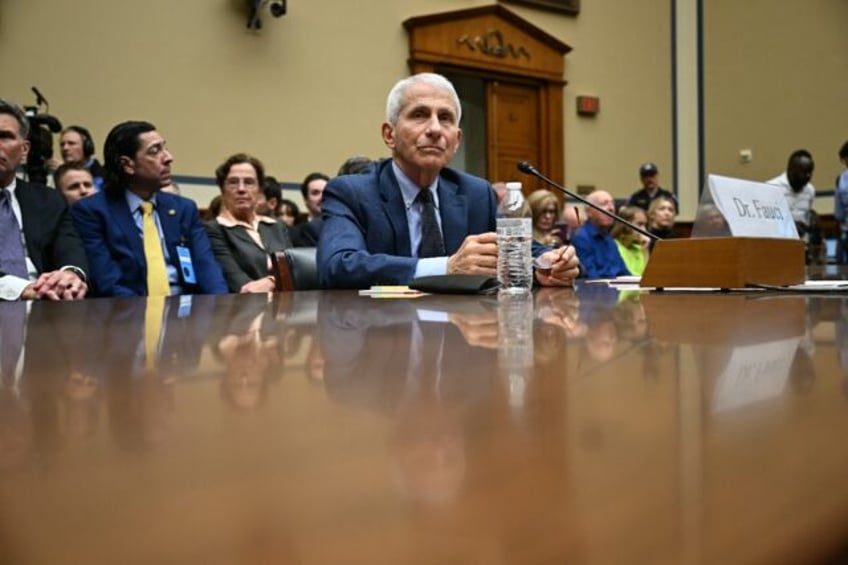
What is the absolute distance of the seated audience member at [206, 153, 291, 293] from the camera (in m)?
2.85

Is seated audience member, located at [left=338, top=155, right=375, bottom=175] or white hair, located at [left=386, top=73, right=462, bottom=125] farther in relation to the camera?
seated audience member, located at [left=338, top=155, right=375, bottom=175]

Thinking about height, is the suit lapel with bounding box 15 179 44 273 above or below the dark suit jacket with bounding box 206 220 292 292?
above

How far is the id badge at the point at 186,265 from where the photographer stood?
236 centimetres

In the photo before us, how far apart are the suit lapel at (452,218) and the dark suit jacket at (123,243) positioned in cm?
98

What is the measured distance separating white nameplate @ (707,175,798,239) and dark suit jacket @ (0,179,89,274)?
162 cm

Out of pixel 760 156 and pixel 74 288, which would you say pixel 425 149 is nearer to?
pixel 74 288

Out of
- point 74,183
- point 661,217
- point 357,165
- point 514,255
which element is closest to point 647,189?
point 661,217

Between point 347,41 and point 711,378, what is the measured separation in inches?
213

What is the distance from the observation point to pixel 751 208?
4.24 feet

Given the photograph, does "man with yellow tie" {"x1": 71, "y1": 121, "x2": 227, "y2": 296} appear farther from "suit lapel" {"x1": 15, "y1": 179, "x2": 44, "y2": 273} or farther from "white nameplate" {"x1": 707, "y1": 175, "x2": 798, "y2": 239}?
"white nameplate" {"x1": 707, "y1": 175, "x2": 798, "y2": 239}

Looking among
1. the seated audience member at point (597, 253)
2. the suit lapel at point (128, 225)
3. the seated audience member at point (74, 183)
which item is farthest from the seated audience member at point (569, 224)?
the suit lapel at point (128, 225)

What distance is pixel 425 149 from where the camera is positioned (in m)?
1.72

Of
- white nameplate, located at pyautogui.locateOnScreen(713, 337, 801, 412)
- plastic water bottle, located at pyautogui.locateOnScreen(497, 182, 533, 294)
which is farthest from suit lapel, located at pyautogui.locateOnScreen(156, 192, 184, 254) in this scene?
white nameplate, located at pyautogui.locateOnScreen(713, 337, 801, 412)

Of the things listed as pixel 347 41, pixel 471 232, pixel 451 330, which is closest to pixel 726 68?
pixel 347 41
